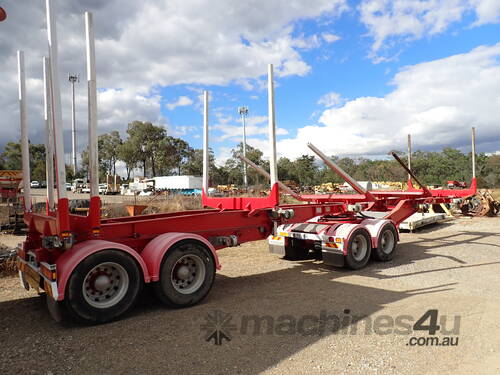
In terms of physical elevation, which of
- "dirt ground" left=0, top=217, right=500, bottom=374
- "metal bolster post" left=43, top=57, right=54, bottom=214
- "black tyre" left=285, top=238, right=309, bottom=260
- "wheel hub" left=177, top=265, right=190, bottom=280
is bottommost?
"dirt ground" left=0, top=217, right=500, bottom=374

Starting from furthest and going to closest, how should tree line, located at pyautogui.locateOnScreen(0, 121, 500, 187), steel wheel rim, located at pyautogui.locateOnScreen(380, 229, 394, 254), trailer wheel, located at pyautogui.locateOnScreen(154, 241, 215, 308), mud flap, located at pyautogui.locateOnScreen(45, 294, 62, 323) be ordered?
1. tree line, located at pyautogui.locateOnScreen(0, 121, 500, 187)
2. steel wheel rim, located at pyautogui.locateOnScreen(380, 229, 394, 254)
3. trailer wheel, located at pyautogui.locateOnScreen(154, 241, 215, 308)
4. mud flap, located at pyautogui.locateOnScreen(45, 294, 62, 323)

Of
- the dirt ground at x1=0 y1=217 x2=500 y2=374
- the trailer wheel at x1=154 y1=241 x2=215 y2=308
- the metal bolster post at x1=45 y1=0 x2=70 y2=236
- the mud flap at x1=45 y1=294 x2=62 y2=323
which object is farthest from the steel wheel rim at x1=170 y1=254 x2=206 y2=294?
the metal bolster post at x1=45 y1=0 x2=70 y2=236

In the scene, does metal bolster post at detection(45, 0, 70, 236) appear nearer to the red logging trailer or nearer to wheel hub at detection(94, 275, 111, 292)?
the red logging trailer

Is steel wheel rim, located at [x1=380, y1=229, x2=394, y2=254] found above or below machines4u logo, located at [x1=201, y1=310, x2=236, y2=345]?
above

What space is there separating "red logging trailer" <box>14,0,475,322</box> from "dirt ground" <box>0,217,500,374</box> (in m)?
0.35

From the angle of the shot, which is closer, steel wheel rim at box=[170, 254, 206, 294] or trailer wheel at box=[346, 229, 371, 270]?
steel wheel rim at box=[170, 254, 206, 294]

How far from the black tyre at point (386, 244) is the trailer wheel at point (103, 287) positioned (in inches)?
207

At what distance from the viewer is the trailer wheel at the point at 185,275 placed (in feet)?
16.5

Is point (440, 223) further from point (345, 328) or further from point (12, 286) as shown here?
point (12, 286)

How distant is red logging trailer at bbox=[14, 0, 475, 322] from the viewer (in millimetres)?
4359

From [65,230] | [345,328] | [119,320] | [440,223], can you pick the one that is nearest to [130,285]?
[119,320]

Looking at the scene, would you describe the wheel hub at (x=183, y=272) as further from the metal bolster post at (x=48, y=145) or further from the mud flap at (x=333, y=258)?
the mud flap at (x=333, y=258)

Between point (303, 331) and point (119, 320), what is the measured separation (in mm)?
2287

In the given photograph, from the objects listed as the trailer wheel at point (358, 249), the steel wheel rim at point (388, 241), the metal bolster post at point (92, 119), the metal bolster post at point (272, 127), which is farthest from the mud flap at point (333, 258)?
the metal bolster post at point (92, 119)
